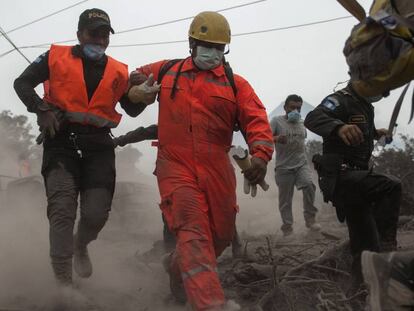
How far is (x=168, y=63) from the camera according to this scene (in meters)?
4.12

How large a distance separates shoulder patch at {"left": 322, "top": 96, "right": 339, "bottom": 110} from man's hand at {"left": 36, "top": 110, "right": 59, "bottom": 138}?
1940 millimetres

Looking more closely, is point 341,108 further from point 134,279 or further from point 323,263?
point 134,279

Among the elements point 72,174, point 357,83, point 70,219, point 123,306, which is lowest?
point 123,306

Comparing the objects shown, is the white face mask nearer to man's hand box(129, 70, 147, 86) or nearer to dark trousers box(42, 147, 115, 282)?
man's hand box(129, 70, 147, 86)

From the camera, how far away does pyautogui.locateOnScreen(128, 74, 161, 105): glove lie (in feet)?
13.0

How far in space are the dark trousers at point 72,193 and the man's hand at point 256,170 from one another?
122cm

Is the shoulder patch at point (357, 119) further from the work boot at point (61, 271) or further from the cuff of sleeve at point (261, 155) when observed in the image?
the work boot at point (61, 271)

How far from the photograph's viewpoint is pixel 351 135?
369 centimetres

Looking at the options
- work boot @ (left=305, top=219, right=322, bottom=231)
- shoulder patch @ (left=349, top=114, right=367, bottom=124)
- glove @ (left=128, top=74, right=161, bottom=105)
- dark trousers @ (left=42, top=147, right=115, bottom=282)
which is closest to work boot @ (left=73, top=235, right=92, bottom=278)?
dark trousers @ (left=42, top=147, right=115, bottom=282)

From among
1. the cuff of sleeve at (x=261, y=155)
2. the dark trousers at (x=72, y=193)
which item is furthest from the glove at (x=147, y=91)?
the cuff of sleeve at (x=261, y=155)

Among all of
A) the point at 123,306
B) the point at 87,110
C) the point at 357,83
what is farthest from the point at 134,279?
the point at 357,83

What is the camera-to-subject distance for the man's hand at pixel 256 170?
11.8ft

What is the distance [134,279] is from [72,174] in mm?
1301

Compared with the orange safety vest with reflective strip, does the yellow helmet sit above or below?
above
